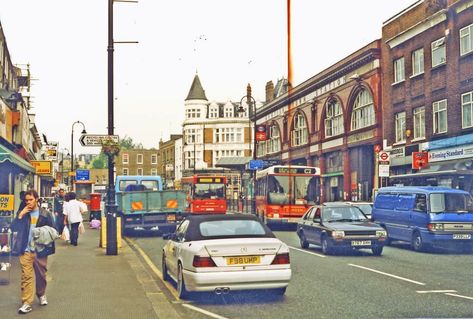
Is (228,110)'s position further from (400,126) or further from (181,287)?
(181,287)

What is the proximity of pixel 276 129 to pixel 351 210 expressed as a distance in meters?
48.3

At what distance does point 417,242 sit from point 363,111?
24409 millimetres

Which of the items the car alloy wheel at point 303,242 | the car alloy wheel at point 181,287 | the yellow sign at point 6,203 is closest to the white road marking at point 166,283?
the car alloy wheel at point 181,287

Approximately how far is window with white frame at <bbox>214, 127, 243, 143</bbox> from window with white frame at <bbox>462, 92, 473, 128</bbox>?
7198 cm

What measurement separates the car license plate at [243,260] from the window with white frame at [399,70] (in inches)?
1186

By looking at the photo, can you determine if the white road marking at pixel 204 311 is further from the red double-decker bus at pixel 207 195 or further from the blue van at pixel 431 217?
the red double-decker bus at pixel 207 195

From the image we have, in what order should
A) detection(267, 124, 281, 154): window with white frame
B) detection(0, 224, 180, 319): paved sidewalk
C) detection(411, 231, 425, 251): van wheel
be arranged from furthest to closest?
detection(267, 124, 281, 154): window with white frame, detection(411, 231, 425, 251): van wheel, detection(0, 224, 180, 319): paved sidewalk


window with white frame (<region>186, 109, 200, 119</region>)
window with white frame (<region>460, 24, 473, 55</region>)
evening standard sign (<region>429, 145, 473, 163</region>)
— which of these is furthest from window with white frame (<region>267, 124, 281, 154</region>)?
window with white frame (<region>186, 109, 200, 119</region>)

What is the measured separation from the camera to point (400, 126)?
126 ft

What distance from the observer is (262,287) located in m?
10.4

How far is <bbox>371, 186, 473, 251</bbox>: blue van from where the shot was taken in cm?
1998

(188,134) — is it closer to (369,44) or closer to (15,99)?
(369,44)

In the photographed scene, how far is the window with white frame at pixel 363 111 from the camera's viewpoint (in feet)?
141

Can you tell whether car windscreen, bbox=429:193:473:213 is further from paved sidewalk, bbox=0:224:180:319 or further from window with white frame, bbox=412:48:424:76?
window with white frame, bbox=412:48:424:76
